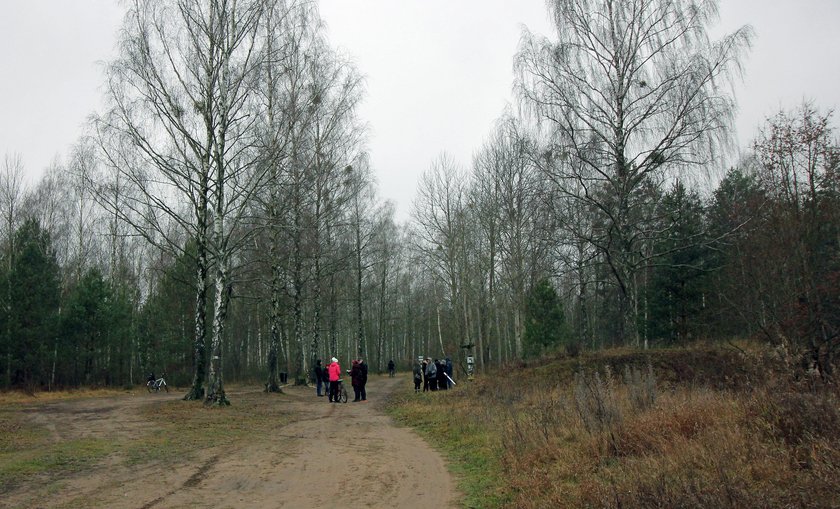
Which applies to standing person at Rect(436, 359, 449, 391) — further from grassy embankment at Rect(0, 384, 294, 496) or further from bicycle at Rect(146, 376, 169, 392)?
bicycle at Rect(146, 376, 169, 392)

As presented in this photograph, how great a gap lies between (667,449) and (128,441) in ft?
33.1

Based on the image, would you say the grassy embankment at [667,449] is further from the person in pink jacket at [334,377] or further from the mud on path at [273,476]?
the person in pink jacket at [334,377]

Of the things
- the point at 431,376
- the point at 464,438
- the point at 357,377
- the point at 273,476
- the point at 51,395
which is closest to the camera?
the point at 273,476

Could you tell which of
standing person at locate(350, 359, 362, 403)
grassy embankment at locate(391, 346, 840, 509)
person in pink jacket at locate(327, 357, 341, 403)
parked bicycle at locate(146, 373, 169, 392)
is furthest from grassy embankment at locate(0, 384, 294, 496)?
parked bicycle at locate(146, 373, 169, 392)

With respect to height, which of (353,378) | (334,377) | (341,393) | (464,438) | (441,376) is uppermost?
(334,377)

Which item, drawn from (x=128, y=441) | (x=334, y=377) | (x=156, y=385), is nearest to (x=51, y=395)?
(x=156, y=385)

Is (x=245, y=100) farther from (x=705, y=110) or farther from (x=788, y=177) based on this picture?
(x=788, y=177)

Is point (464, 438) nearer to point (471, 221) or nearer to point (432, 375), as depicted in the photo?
point (432, 375)

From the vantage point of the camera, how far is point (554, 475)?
7.48m

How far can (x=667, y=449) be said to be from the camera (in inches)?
279

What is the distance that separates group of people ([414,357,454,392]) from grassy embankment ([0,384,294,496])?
29.5 ft

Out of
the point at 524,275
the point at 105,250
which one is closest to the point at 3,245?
the point at 105,250

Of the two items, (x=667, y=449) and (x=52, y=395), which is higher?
(x=667, y=449)

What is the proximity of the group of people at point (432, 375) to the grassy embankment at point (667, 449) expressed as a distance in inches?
530
